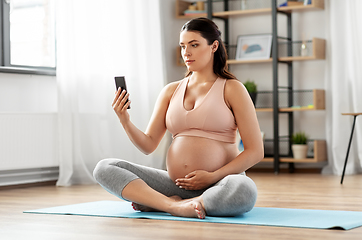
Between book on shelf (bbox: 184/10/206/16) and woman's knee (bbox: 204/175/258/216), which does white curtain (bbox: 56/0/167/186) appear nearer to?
book on shelf (bbox: 184/10/206/16)

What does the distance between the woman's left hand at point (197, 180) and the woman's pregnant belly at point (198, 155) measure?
4 centimetres

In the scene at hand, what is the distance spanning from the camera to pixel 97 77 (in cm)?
416

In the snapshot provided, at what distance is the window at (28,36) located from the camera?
390 cm

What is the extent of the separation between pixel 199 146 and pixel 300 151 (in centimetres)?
271

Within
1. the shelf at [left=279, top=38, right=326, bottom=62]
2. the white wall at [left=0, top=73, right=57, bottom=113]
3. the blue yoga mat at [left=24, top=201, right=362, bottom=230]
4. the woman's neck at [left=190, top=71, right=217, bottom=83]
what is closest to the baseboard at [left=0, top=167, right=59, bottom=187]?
the white wall at [left=0, top=73, right=57, bottom=113]

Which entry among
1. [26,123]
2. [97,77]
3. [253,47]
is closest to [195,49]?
[26,123]

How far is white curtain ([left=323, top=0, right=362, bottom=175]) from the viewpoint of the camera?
448cm

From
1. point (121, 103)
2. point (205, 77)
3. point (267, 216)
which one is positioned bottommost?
point (267, 216)

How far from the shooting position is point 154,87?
4.67 meters

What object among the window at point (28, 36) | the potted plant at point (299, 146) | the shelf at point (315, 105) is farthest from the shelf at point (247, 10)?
the window at point (28, 36)

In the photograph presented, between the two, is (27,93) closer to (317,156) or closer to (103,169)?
(103,169)

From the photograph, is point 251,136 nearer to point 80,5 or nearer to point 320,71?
point 80,5

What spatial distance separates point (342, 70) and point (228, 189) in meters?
2.88

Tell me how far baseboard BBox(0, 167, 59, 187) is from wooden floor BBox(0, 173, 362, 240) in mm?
192
